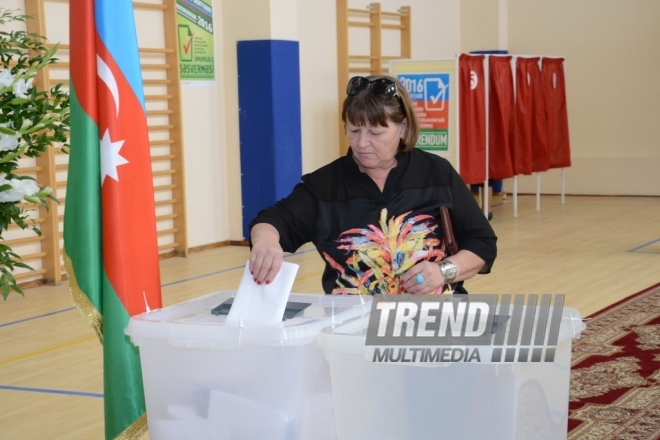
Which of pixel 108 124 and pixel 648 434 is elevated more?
pixel 108 124

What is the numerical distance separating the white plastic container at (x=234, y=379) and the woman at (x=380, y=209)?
470 mm

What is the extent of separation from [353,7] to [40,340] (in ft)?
17.2

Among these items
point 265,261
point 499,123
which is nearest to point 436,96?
point 499,123

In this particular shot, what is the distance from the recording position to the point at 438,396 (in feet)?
5.05

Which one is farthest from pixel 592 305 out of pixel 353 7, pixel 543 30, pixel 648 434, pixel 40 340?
pixel 543 30

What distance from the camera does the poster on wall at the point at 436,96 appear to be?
789 centimetres

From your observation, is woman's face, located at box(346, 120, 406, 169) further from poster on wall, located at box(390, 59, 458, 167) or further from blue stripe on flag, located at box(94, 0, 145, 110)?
poster on wall, located at box(390, 59, 458, 167)

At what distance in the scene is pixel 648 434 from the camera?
9.77 ft

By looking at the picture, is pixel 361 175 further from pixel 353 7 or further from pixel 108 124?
pixel 353 7

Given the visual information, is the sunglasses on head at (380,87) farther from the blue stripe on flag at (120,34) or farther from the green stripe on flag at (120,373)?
the green stripe on flag at (120,373)

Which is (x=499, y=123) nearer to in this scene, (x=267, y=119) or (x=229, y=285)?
(x=267, y=119)

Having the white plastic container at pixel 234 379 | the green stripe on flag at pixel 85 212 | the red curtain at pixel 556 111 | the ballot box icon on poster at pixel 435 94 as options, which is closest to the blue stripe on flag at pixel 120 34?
the green stripe on flag at pixel 85 212

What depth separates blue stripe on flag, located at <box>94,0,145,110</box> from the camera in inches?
80.3

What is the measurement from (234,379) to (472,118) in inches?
263
